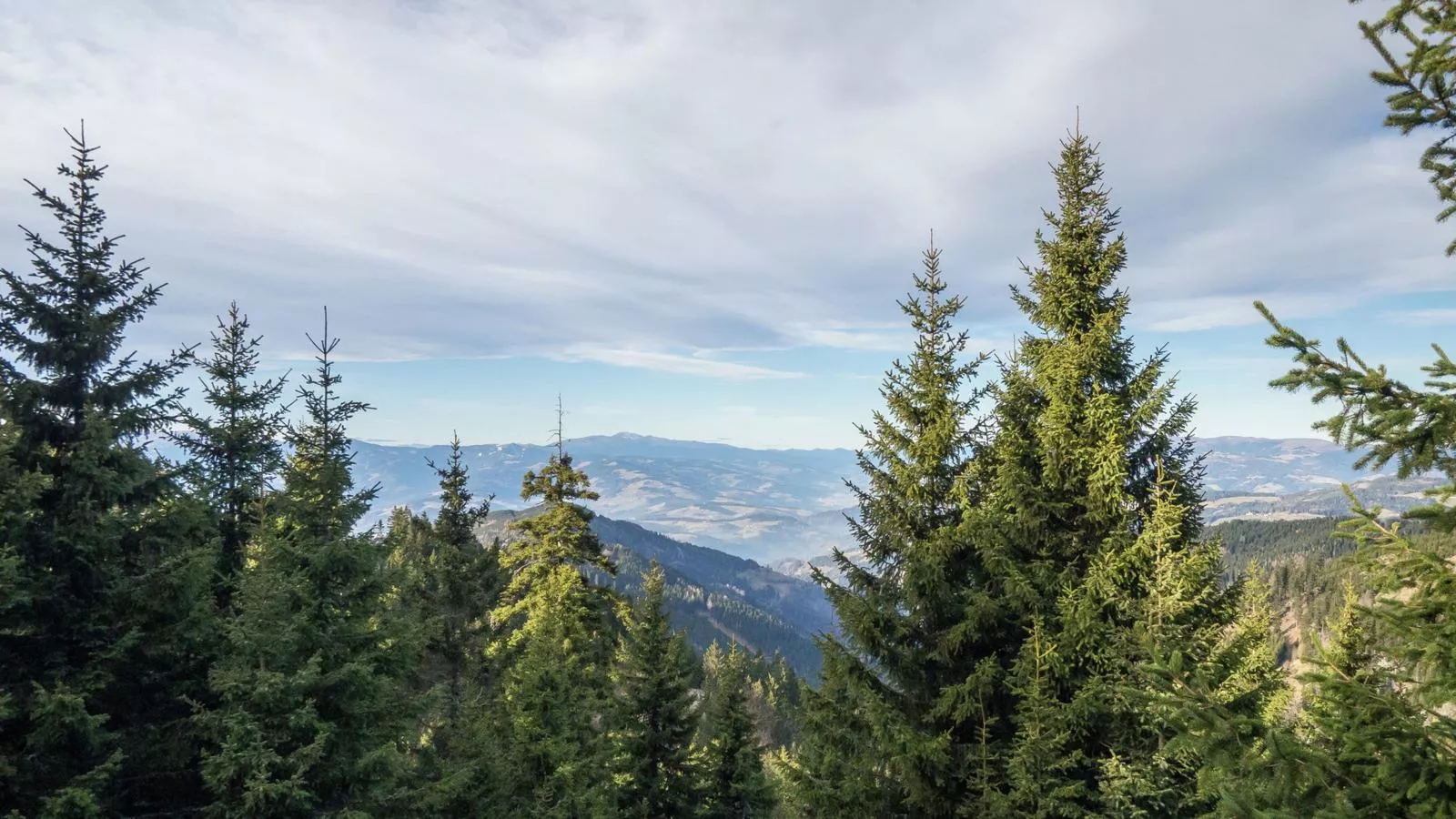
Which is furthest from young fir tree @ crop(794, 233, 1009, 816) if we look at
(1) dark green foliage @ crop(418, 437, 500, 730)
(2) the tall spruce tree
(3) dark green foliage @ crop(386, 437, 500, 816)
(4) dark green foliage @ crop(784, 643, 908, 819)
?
(1) dark green foliage @ crop(418, 437, 500, 730)

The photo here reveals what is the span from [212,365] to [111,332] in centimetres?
342

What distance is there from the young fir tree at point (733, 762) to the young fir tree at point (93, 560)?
16013 mm

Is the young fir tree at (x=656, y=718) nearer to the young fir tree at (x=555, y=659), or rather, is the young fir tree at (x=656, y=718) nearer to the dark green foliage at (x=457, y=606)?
the young fir tree at (x=555, y=659)

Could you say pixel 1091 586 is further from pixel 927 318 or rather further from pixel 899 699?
pixel 927 318

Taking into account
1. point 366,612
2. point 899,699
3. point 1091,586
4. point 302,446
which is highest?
point 302,446

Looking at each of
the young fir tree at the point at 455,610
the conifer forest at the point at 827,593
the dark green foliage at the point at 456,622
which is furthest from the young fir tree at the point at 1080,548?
the young fir tree at the point at 455,610

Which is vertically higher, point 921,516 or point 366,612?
point 921,516

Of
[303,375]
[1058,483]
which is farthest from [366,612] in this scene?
[1058,483]

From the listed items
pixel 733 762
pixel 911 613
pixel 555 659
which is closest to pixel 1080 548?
pixel 911 613

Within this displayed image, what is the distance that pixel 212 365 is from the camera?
49.2ft

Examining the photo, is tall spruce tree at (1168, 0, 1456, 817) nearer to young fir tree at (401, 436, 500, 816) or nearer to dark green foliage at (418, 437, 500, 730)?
young fir tree at (401, 436, 500, 816)

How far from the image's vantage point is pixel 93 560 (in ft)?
35.4

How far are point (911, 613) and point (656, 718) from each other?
507 inches

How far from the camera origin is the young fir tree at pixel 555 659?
1817 centimetres
